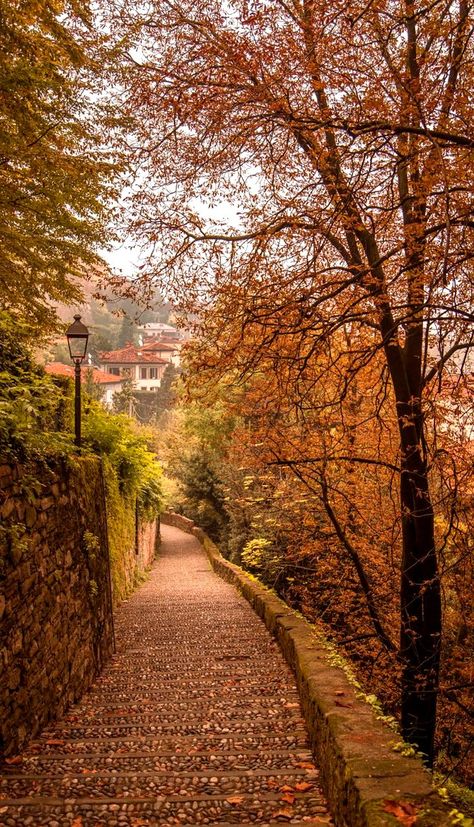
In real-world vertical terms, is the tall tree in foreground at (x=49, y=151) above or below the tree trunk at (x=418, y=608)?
above

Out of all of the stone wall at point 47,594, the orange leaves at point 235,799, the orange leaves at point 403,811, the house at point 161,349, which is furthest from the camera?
the house at point 161,349

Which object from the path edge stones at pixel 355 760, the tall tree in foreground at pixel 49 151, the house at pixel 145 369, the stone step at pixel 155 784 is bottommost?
the stone step at pixel 155 784

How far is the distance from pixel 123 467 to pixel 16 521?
785 cm

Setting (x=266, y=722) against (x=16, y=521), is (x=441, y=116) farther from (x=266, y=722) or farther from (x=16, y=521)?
(x=266, y=722)

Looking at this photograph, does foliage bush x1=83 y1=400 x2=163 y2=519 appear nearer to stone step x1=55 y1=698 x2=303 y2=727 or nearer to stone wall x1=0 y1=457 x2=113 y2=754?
stone wall x1=0 y1=457 x2=113 y2=754

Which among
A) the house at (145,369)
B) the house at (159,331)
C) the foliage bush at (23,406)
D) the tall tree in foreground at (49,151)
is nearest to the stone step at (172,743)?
the foliage bush at (23,406)

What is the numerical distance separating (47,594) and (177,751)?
162 cm

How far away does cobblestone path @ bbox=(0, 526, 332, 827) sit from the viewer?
3334 mm

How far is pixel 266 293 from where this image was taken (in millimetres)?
5227

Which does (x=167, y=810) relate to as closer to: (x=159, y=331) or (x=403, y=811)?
(x=403, y=811)

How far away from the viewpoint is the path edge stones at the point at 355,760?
267 cm

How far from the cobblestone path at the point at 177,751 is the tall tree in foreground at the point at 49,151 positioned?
503 centimetres

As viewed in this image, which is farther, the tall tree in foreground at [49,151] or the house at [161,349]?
the house at [161,349]

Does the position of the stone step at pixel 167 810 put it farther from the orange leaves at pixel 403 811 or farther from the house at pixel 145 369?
the house at pixel 145 369
